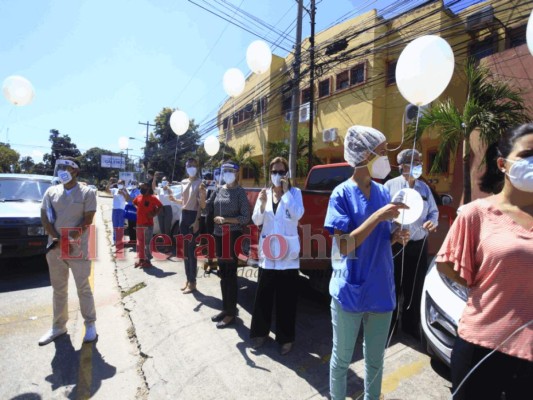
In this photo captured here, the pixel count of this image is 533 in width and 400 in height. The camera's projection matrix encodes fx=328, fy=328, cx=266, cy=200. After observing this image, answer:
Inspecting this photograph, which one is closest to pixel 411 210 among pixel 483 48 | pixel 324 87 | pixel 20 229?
pixel 20 229

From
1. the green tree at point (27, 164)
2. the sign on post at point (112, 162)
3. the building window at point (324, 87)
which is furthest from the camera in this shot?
the sign on post at point (112, 162)

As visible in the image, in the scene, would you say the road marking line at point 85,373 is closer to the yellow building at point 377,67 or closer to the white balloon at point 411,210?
the white balloon at point 411,210

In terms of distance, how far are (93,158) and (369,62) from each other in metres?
56.4

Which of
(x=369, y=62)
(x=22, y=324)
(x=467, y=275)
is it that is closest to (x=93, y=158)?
(x=369, y=62)

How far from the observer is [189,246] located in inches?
189

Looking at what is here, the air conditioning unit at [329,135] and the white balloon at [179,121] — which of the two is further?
the air conditioning unit at [329,135]

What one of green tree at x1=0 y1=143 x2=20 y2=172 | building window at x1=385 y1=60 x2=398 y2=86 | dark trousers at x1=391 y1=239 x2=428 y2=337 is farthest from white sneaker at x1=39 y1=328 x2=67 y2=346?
green tree at x1=0 y1=143 x2=20 y2=172

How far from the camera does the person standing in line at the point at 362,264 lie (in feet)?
6.29

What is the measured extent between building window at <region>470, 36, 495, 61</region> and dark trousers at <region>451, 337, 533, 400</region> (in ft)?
37.7

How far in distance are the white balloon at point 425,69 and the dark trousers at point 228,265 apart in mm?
2280

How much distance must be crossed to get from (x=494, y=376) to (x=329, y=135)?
14.4 metres

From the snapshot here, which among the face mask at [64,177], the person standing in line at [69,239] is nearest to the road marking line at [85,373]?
the person standing in line at [69,239]

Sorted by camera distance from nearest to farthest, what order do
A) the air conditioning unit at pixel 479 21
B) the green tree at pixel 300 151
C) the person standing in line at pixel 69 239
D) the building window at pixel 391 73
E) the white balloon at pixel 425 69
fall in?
the white balloon at pixel 425 69 → the person standing in line at pixel 69 239 → the air conditioning unit at pixel 479 21 → the building window at pixel 391 73 → the green tree at pixel 300 151

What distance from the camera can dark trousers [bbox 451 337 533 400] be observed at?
1394 mm
